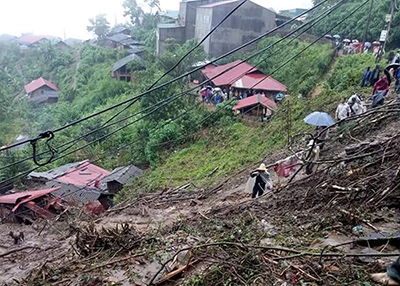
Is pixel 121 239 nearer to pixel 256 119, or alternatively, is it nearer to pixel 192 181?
pixel 192 181

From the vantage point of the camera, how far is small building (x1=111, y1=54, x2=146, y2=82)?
40812 millimetres

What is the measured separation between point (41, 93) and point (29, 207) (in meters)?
35.4

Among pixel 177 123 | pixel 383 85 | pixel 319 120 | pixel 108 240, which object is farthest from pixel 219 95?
pixel 108 240

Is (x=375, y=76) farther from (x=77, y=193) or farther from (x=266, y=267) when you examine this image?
(x=77, y=193)

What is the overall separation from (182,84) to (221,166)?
38.3 ft

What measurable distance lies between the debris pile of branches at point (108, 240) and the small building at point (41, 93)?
43396 mm

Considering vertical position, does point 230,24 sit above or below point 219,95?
above

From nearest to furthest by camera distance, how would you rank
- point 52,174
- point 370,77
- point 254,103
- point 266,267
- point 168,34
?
point 266,267, point 370,77, point 52,174, point 254,103, point 168,34

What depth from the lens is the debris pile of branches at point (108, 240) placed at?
653 centimetres

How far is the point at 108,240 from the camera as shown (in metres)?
6.64

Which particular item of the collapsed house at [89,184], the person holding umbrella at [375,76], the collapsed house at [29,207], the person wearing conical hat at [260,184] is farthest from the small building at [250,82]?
the person wearing conical hat at [260,184]

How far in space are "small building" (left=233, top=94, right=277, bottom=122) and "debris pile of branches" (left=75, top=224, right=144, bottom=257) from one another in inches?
658

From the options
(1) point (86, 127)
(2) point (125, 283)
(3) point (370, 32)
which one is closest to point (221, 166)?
(2) point (125, 283)

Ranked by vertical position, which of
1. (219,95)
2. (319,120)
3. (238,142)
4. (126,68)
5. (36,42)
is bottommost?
(36,42)
